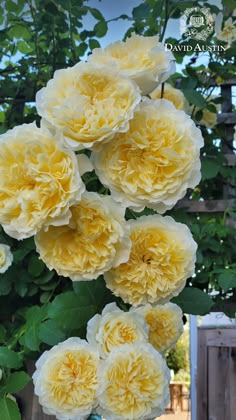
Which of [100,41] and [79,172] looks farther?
[100,41]

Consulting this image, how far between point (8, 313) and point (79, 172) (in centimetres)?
49

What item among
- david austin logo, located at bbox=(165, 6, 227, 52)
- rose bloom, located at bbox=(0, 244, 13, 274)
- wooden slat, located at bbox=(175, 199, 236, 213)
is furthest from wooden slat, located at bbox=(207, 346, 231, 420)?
rose bloom, located at bbox=(0, 244, 13, 274)

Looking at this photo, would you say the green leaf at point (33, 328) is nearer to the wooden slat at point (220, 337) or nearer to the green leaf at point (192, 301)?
the green leaf at point (192, 301)

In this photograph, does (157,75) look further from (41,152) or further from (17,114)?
(17,114)

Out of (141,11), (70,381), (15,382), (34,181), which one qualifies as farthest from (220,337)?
(34,181)

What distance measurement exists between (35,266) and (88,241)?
425 mm

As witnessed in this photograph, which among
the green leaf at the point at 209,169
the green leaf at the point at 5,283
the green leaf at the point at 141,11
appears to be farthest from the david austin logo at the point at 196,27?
the green leaf at the point at 5,283

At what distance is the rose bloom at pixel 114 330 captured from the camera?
0.52 meters

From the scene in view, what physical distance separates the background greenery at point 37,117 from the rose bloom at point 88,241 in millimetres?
211

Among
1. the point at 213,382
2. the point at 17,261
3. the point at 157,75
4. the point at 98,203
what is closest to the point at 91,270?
the point at 98,203

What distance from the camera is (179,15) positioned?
119cm

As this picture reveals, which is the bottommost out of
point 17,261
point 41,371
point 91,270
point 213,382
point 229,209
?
point 213,382

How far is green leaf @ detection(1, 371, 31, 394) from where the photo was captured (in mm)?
640

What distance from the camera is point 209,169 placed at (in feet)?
3.92
